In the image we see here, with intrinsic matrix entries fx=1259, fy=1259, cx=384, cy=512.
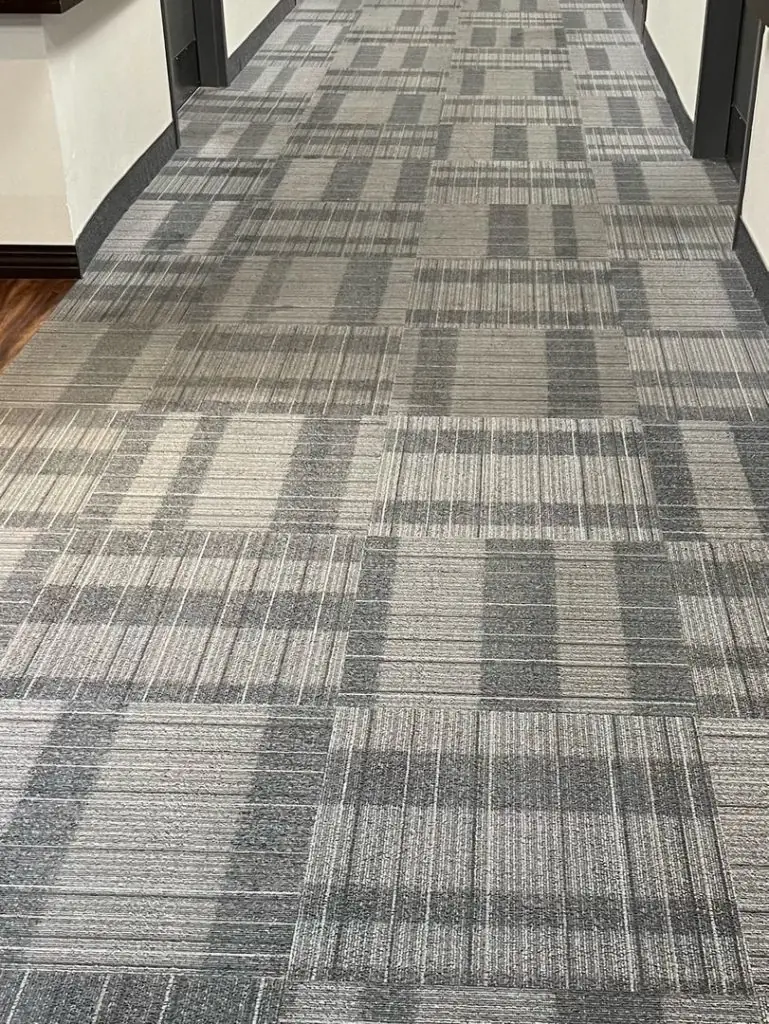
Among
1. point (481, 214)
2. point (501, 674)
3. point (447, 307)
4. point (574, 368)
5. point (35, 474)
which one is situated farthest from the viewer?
point (481, 214)

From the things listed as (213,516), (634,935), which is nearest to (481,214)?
(213,516)

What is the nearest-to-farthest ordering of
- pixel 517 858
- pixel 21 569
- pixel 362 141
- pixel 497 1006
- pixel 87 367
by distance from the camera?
1. pixel 497 1006
2. pixel 517 858
3. pixel 21 569
4. pixel 87 367
5. pixel 362 141

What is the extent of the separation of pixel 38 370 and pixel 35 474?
543 mm

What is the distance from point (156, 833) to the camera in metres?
1.71

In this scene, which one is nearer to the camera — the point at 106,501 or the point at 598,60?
the point at 106,501

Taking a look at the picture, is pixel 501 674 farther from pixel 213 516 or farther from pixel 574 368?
pixel 574 368

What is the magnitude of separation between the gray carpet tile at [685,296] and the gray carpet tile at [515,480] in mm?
631

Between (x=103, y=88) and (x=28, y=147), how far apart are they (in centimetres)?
49

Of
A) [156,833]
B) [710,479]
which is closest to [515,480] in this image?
[710,479]

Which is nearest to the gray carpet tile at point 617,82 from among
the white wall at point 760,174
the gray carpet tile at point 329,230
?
the gray carpet tile at point 329,230

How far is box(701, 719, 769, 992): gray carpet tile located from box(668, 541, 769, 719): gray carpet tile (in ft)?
0.17

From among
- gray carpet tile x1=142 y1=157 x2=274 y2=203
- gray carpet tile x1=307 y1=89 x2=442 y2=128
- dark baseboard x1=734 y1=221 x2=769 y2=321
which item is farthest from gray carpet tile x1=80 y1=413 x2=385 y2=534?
gray carpet tile x1=307 y1=89 x2=442 y2=128

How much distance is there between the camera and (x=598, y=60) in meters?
6.11

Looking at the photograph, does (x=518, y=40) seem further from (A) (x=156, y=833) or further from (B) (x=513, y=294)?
(A) (x=156, y=833)
